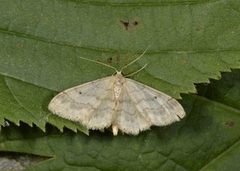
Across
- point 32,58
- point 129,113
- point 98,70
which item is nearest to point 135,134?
point 129,113

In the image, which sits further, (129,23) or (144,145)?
(144,145)

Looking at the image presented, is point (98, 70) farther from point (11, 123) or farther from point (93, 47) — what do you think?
point (11, 123)

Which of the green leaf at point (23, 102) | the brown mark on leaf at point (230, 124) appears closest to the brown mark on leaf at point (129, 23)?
the green leaf at point (23, 102)

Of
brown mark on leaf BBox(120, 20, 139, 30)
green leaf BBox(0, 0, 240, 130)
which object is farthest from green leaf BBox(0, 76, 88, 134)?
brown mark on leaf BBox(120, 20, 139, 30)

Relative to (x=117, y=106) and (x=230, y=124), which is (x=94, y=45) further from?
(x=230, y=124)

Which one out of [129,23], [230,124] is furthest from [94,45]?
[230,124]

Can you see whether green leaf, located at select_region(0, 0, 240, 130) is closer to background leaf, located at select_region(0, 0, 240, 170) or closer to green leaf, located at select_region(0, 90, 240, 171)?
background leaf, located at select_region(0, 0, 240, 170)

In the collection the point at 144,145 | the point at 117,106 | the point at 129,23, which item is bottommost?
the point at 144,145
